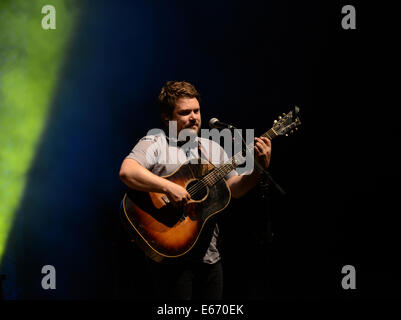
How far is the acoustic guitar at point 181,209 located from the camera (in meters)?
Answer: 2.40

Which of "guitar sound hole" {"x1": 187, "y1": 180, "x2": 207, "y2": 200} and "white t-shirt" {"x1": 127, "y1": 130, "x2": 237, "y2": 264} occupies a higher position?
"white t-shirt" {"x1": 127, "y1": 130, "x2": 237, "y2": 264}

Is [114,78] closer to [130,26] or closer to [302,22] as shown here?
[130,26]

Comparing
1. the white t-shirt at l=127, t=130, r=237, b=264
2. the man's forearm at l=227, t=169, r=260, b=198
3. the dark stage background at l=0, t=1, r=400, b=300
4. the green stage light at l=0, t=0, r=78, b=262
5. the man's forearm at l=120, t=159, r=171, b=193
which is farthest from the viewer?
the green stage light at l=0, t=0, r=78, b=262

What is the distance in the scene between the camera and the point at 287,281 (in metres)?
3.52

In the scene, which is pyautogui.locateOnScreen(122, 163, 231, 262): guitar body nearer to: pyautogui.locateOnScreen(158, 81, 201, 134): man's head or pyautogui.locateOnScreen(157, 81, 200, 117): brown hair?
pyautogui.locateOnScreen(158, 81, 201, 134): man's head

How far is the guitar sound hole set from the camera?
2.57 metres

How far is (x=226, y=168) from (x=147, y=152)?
0.55 meters

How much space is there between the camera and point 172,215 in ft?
8.19

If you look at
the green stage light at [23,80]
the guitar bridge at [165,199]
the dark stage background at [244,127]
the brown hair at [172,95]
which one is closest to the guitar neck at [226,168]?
the guitar bridge at [165,199]

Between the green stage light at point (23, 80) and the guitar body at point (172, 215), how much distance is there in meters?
1.64

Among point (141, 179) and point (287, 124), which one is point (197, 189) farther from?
point (287, 124)

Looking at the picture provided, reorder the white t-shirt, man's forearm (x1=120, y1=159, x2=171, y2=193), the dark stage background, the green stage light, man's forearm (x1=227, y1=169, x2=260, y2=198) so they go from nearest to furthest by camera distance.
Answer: man's forearm (x1=120, y1=159, x2=171, y2=193), the white t-shirt, man's forearm (x1=227, y1=169, x2=260, y2=198), the dark stage background, the green stage light

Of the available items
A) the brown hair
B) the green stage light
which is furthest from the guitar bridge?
the green stage light

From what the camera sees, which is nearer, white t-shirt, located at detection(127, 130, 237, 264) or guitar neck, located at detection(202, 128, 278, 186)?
white t-shirt, located at detection(127, 130, 237, 264)
